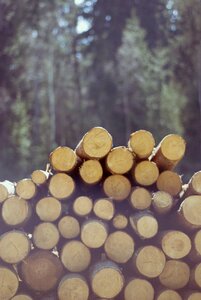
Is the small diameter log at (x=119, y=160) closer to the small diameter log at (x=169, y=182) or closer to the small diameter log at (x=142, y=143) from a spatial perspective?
the small diameter log at (x=142, y=143)

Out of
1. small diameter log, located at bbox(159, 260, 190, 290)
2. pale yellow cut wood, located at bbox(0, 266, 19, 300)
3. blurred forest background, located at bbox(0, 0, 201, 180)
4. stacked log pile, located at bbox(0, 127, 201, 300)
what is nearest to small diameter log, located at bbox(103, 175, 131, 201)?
stacked log pile, located at bbox(0, 127, 201, 300)

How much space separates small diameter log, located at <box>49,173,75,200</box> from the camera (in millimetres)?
3172

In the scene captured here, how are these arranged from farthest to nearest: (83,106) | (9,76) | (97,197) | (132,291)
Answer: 1. (83,106)
2. (9,76)
3. (97,197)
4. (132,291)

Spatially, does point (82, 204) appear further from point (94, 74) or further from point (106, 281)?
point (94, 74)

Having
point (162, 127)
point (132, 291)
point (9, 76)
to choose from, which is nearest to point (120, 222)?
point (132, 291)

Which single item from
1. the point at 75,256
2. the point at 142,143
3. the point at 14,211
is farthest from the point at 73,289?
the point at 142,143

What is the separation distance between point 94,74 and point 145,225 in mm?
17445

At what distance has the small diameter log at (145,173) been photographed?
329 cm

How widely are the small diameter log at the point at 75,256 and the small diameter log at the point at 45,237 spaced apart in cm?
8

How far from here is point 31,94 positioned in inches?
735

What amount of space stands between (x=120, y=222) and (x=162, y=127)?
14026mm

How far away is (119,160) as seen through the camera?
128 inches

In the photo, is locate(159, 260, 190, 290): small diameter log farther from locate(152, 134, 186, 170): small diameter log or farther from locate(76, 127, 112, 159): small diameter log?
locate(76, 127, 112, 159): small diameter log

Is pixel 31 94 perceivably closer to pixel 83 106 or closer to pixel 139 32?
pixel 83 106
